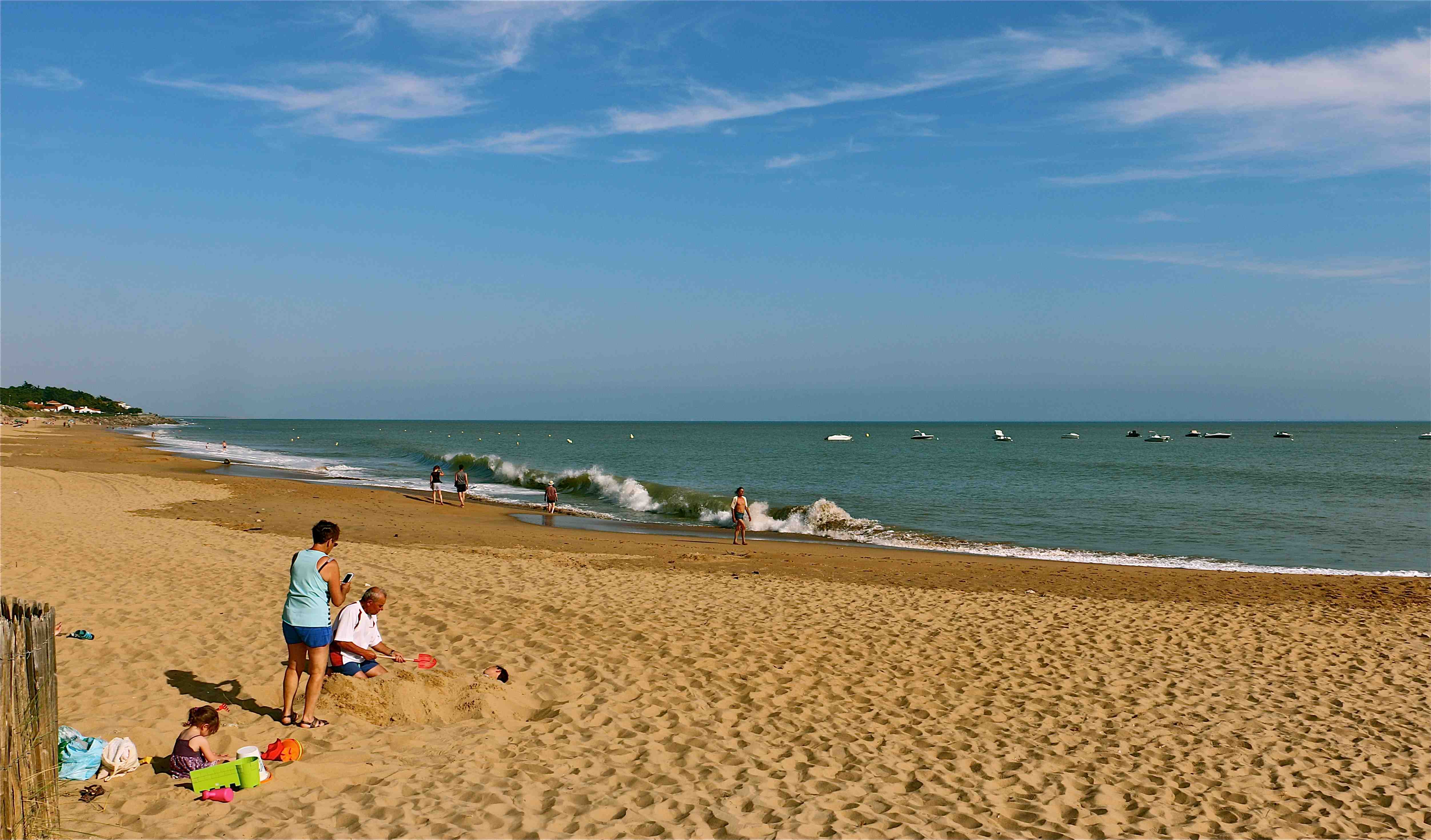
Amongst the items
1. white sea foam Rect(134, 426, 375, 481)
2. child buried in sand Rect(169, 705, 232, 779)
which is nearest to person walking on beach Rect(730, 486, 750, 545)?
child buried in sand Rect(169, 705, 232, 779)

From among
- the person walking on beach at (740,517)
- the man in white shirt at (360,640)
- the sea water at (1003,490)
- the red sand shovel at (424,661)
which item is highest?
the man in white shirt at (360,640)

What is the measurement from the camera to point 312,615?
6.93 meters

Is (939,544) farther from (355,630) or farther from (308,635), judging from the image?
(308,635)

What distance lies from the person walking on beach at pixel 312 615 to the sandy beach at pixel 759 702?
1.09 ft

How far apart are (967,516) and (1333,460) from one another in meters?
60.7

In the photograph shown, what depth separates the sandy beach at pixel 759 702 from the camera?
595 cm

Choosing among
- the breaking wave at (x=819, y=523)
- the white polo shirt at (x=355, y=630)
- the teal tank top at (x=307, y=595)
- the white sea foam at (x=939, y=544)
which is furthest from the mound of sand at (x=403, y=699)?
the breaking wave at (x=819, y=523)

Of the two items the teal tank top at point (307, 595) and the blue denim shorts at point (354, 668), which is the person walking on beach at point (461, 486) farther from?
the teal tank top at point (307, 595)

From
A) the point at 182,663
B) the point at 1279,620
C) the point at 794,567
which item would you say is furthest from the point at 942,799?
the point at 794,567

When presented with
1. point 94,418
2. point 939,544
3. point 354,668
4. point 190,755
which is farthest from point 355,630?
point 94,418

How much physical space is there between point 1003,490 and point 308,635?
40.6 metres

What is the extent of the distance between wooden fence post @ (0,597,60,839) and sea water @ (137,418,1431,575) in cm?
2028

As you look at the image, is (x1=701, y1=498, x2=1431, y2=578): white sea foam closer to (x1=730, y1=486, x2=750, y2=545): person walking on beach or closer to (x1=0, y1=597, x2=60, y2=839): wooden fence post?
(x1=730, y1=486, x2=750, y2=545): person walking on beach

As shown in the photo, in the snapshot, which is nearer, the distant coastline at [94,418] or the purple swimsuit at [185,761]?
the purple swimsuit at [185,761]
